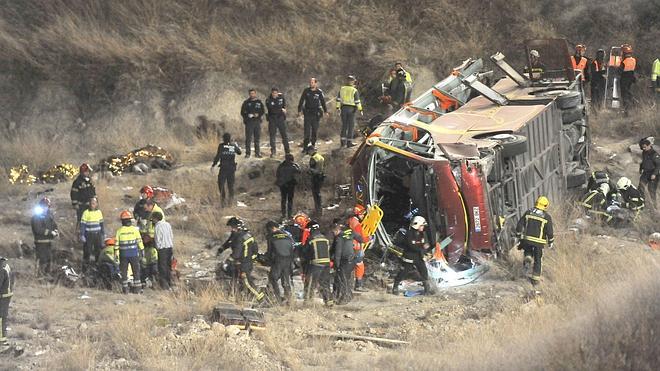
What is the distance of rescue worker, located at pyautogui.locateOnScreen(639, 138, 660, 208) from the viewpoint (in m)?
19.0

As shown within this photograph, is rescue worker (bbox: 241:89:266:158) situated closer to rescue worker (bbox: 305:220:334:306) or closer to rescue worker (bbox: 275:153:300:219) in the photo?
rescue worker (bbox: 275:153:300:219)

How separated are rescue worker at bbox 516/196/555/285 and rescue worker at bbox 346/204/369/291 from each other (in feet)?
7.06

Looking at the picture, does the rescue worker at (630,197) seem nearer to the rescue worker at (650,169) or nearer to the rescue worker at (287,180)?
the rescue worker at (650,169)

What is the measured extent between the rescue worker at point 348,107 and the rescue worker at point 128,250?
20.0 ft

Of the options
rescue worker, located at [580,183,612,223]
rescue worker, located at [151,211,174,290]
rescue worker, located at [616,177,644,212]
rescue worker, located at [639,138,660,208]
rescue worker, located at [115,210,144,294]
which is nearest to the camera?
rescue worker, located at [115,210,144,294]

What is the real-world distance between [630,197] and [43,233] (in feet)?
29.8

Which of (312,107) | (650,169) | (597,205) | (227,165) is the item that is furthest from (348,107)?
(650,169)

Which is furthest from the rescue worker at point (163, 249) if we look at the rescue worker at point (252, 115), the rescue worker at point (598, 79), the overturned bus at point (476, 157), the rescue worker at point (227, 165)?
the rescue worker at point (598, 79)

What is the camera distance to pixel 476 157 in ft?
50.7

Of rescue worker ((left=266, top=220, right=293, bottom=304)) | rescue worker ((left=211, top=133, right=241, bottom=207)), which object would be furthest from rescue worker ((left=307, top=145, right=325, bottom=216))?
rescue worker ((left=266, top=220, right=293, bottom=304))

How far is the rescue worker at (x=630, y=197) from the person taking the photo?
1833 centimetres

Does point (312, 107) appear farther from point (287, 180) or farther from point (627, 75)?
point (627, 75)

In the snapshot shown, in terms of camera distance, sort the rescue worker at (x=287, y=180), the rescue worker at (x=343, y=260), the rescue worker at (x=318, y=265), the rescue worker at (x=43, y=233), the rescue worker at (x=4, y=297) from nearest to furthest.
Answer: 1. the rescue worker at (x=4, y=297)
2. the rescue worker at (x=318, y=265)
3. the rescue worker at (x=343, y=260)
4. the rescue worker at (x=43, y=233)
5. the rescue worker at (x=287, y=180)

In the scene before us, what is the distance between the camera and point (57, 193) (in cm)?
2064
